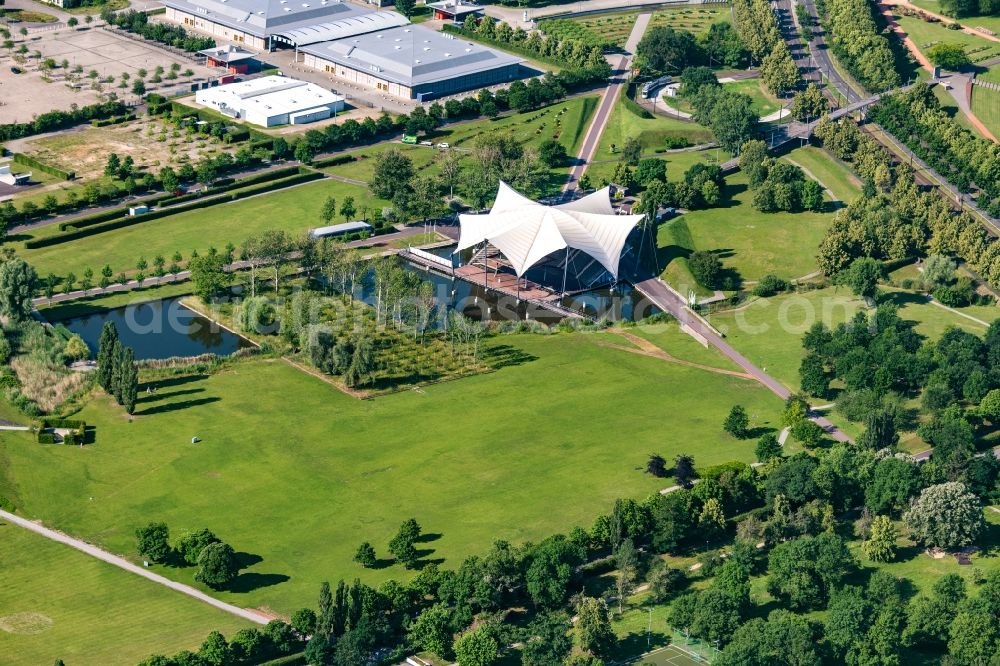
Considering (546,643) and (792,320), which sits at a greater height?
(792,320)

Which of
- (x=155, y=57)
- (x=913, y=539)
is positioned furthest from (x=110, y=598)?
(x=155, y=57)

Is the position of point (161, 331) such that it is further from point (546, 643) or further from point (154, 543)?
point (546, 643)

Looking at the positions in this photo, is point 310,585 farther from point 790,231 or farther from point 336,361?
point 790,231

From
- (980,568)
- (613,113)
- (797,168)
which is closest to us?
(980,568)

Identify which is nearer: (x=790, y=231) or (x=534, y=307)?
(x=534, y=307)

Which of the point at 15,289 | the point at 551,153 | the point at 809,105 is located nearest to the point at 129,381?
the point at 15,289

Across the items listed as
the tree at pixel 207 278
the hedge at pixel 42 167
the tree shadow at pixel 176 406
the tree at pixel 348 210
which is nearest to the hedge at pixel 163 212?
the tree at pixel 348 210
